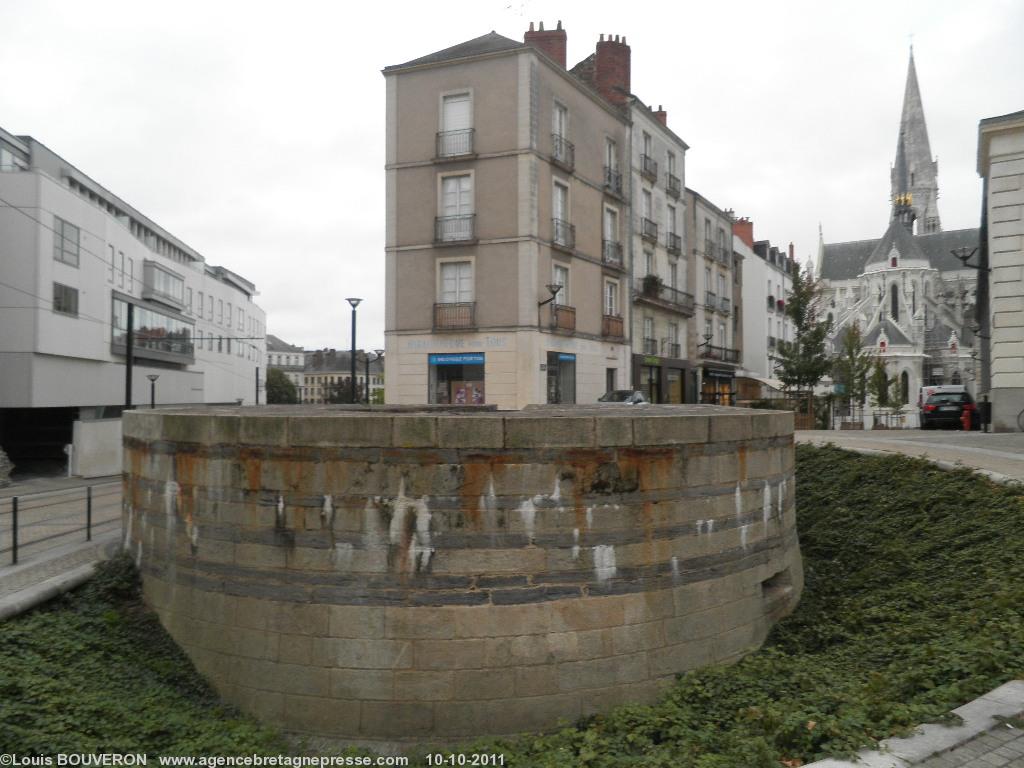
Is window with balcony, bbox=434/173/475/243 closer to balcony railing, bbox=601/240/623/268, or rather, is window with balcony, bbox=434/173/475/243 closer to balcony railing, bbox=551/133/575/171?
balcony railing, bbox=551/133/575/171

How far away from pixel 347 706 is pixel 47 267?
29516 mm

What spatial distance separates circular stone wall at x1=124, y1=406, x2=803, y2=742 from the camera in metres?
7.17

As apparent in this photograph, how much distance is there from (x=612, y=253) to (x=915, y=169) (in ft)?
286

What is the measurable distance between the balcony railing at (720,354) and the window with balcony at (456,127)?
68.2 feet

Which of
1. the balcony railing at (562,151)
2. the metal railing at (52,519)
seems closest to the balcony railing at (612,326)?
the balcony railing at (562,151)

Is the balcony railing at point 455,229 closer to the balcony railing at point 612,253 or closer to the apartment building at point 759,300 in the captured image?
the balcony railing at point 612,253

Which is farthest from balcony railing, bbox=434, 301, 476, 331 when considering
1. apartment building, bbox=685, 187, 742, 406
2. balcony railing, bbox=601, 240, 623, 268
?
apartment building, bbox=685, 187, 742, 406

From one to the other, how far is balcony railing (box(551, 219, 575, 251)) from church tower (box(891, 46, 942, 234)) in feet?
283

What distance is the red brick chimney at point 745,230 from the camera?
55.6 meters

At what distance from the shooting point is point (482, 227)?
2677cm

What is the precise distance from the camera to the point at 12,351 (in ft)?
93.9

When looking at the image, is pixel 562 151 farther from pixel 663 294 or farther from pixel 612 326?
pixel 663 294

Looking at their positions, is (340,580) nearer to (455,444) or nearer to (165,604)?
(455,444)

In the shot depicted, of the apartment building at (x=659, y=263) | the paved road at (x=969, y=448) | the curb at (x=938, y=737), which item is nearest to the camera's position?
the curb at (x=938, y=737)
